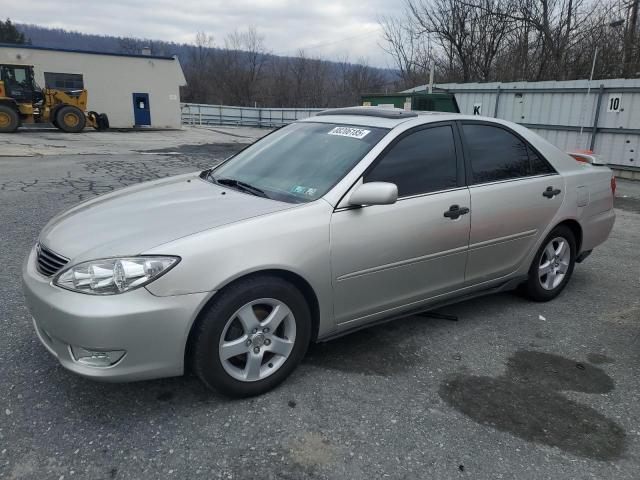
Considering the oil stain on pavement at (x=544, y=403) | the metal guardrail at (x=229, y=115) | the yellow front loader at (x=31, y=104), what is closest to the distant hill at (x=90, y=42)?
the metal guardrail at (x=229, y=115)

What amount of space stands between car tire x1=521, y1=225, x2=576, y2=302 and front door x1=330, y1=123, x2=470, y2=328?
3.15 feet

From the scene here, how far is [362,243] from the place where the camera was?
301cm

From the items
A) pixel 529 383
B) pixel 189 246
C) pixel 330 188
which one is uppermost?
pixel 330 188

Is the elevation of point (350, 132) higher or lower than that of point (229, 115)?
higher

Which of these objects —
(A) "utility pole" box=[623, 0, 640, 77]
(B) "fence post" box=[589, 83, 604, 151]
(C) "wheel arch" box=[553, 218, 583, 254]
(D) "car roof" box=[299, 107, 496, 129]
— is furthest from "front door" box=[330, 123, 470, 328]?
(A) "utility pole" box=[623, 0, 640, 77]

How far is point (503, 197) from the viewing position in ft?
12.3

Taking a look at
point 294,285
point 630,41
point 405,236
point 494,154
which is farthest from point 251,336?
point 630,41

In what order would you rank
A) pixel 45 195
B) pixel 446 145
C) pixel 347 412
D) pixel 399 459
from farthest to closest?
pixel 45 195, pixel 446 145, pixel 347 412, pixel 399 459

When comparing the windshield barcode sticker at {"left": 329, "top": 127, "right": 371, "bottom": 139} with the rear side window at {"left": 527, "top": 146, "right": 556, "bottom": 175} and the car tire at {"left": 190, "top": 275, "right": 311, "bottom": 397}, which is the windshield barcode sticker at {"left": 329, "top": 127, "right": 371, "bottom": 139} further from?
the rear side window at {"left": 527, "top": 146, "right": 556, "bottom": 175}

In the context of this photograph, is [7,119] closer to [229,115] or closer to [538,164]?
[229,115]

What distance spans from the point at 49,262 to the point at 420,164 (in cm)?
231

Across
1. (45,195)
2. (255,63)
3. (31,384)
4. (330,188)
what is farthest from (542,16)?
(255,63)

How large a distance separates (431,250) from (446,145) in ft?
2.60

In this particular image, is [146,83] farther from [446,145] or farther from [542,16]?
[446,145]
